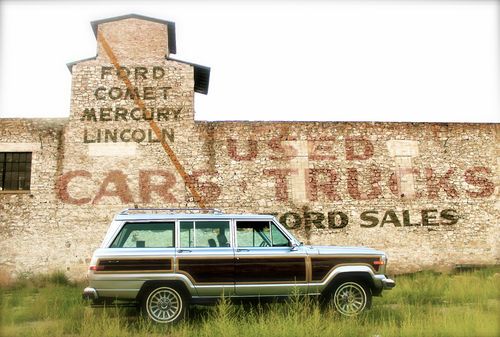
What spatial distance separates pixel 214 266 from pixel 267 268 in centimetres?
84

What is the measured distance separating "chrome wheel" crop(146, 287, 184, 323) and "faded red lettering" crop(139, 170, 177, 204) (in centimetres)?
650

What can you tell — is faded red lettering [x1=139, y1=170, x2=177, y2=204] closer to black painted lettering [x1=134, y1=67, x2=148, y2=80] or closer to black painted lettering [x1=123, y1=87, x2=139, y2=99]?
black painted lettering [x1=123, y1=87, x2=139, y2=99]

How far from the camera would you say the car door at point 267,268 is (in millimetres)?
6535

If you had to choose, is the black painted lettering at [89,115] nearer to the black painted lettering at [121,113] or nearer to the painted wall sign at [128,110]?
the painted wall sign at [128,110]

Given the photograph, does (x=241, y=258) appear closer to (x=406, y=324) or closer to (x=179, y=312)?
(x=179, y=312)

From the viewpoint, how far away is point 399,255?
12891mm

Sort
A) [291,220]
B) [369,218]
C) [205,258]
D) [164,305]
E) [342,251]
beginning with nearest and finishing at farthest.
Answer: [164,305] < [205,258] < [342,251] < [291,220] < [369,218]

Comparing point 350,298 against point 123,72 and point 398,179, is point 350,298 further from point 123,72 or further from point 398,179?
point 123,72

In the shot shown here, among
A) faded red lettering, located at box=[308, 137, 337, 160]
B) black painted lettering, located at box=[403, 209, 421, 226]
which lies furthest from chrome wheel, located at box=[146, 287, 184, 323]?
black painted lettering, located at box=[403, 209, 421, 226]

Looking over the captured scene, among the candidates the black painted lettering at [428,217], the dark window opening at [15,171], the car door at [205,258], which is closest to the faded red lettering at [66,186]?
the dark window opening at [15,171]

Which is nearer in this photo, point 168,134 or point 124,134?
point 124,134

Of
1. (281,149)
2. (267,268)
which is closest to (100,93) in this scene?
(281,149)

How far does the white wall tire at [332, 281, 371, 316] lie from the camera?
21.7 feet

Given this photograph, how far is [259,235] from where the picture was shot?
6855mm
